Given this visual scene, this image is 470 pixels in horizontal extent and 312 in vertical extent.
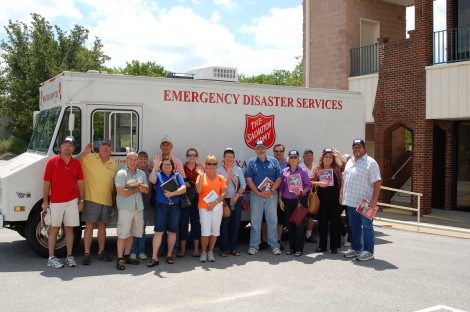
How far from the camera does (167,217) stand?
24.3ft

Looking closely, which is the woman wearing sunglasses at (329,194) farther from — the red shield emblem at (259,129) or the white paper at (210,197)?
the white paper at (210,197)

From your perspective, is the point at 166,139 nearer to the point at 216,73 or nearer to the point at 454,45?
the point at 216,73

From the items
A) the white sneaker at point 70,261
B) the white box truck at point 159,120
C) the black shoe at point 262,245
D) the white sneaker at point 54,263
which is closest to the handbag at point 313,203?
the black shoe at point 262,245

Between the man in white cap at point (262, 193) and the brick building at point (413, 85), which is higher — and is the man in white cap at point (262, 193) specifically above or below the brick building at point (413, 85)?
below

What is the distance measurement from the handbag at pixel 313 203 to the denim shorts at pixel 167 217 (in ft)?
7.29

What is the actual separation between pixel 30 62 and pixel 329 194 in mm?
26005

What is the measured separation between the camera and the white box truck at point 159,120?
747cm

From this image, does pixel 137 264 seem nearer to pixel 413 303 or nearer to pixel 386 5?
pixel 413 303

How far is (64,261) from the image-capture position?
7.39m

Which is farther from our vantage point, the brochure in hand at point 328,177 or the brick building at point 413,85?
the brick building at point 413,85

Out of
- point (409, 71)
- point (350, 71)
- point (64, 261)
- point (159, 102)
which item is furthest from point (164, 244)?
point (350, 71)

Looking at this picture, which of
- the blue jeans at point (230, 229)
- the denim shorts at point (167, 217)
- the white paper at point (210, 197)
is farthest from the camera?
the blue jeans at point (230, 229)

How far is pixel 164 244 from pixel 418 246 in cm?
456

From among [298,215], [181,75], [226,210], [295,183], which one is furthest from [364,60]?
[226,210]
